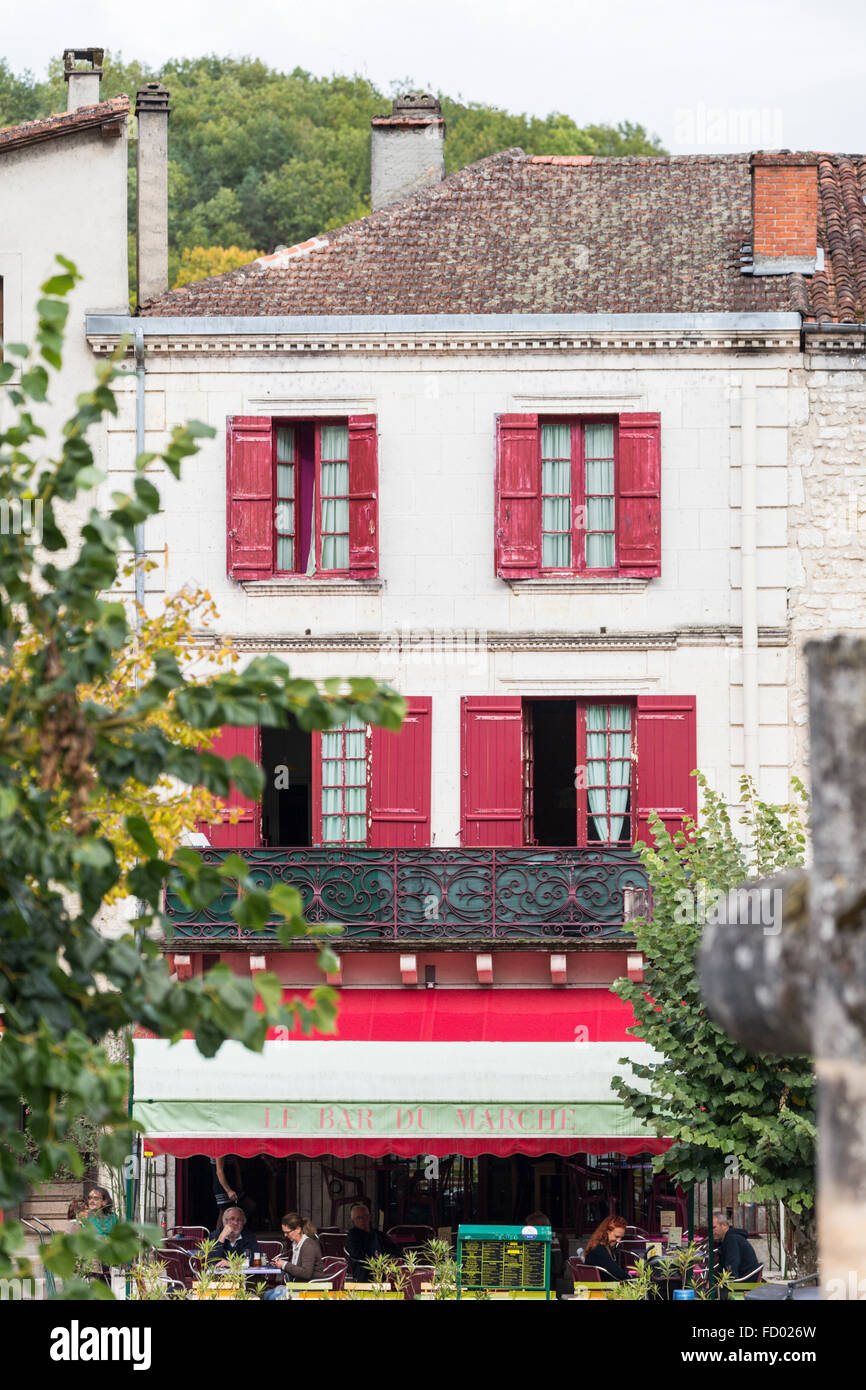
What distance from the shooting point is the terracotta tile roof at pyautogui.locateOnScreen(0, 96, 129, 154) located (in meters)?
19.2

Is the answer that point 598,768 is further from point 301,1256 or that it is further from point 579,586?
point 301,1256

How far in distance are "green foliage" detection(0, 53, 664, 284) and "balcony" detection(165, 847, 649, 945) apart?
3408 cm

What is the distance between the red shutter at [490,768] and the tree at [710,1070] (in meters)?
4.26

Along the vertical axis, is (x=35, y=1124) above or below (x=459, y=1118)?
above

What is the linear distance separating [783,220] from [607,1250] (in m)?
9.89

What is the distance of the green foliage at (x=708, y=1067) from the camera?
13438mm

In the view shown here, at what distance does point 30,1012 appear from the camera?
16.1ft

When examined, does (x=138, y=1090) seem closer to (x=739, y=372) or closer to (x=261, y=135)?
(x=739, y=372)

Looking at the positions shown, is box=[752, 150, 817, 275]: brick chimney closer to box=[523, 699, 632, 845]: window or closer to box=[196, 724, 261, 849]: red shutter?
box=[523, 699, 632, 845]: window

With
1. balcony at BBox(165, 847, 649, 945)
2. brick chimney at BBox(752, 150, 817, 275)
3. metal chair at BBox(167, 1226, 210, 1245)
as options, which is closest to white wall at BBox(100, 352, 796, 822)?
balcony at BBox(165, 847, 649, 945)

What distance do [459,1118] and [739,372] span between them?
7.44m

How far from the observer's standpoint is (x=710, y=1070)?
13.6 meters
